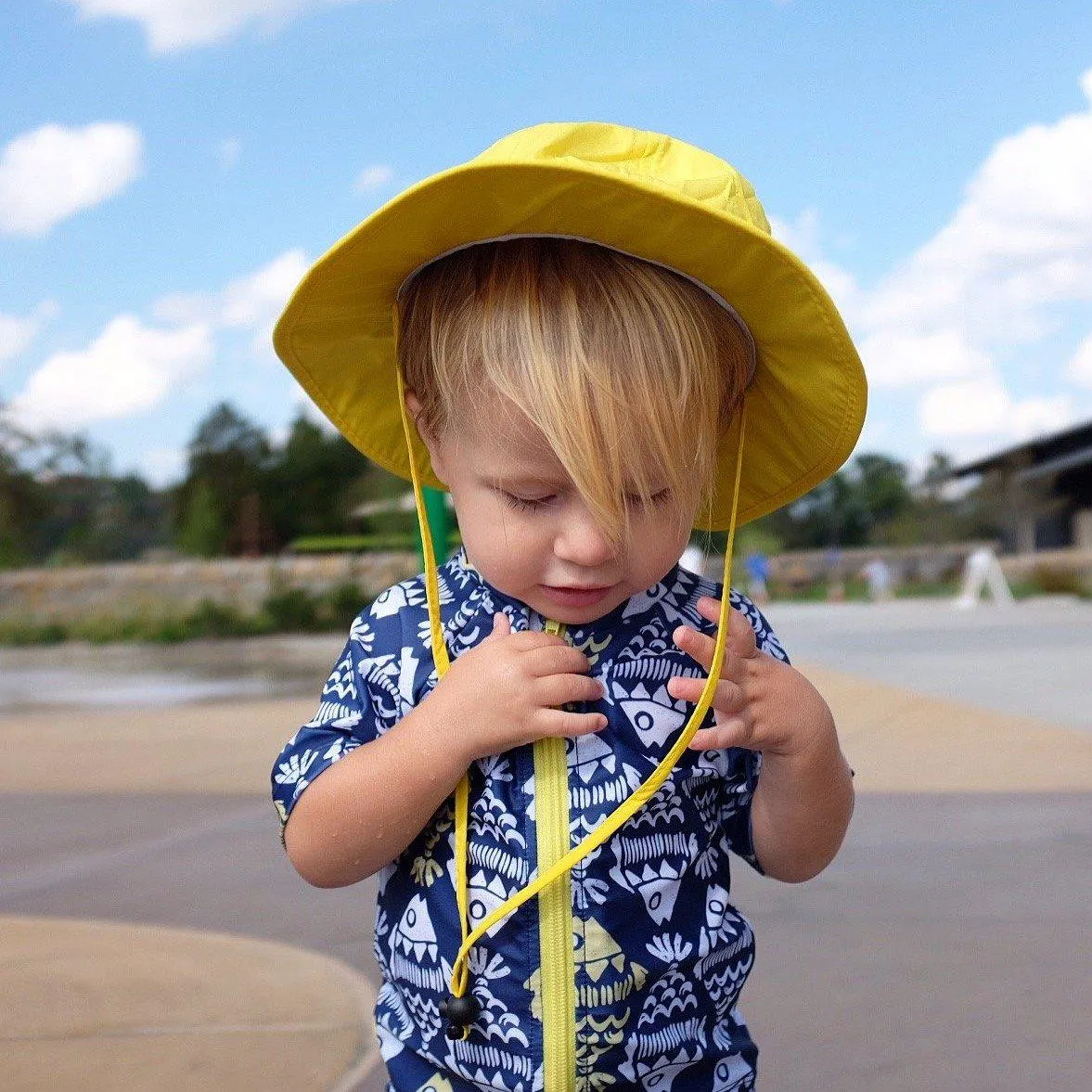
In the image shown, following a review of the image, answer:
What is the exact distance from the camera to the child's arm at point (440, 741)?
133 centimetres

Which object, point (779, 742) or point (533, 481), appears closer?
point (533, 481)

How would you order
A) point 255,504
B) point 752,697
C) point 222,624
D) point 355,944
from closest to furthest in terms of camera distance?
1. point 752,697
2. point 355,944
3. point 222,624
4. point 255,504

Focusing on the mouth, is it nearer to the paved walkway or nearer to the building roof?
the paved walkway

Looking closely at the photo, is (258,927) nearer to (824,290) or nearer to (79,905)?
(79,905)

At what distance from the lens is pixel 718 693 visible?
4.56 feet

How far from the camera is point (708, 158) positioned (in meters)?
1.36

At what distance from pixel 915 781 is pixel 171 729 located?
149 inches

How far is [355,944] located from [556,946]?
1.87m

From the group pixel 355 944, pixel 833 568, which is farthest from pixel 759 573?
pixel 355 944

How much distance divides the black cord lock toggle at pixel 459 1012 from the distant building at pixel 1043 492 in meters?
37.4

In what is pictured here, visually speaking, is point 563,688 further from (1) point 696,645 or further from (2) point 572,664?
(1) point 696,645

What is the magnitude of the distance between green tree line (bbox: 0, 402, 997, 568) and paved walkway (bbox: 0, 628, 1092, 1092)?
6685mm

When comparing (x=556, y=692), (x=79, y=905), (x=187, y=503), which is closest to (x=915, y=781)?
(x=79, y=905)

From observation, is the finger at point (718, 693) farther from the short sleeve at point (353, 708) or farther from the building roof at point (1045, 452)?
the building roof at point (1045, 452)
